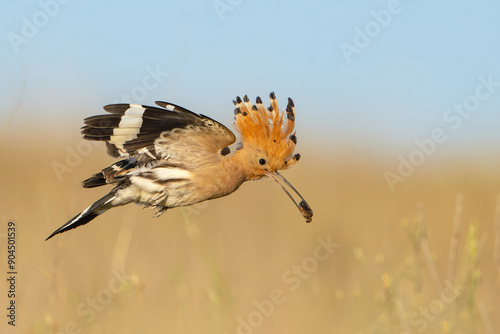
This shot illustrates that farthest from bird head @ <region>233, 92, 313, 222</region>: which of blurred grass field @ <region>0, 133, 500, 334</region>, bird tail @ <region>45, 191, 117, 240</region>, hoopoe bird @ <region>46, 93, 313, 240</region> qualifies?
bird tail @ <region>45, 191, 117, 240</region>

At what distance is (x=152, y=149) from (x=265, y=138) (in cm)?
52

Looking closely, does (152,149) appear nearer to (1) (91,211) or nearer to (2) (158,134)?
(2) (158,134)

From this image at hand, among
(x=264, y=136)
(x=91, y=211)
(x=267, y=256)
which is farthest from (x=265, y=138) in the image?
(x=267, y=256)

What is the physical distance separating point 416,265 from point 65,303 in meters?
1.48

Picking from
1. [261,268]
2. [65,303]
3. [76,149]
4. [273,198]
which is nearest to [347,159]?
[273,198]

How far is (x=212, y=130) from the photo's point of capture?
9.80 feet

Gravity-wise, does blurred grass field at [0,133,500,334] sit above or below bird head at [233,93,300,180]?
below

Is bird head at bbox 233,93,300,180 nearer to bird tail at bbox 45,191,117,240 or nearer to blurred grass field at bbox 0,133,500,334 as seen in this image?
blurred grass field at bbox 0,133,500,334

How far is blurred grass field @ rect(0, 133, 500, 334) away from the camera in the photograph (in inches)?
99.1

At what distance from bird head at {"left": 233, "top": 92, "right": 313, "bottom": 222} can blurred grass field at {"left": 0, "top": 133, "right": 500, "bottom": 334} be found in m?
0.35

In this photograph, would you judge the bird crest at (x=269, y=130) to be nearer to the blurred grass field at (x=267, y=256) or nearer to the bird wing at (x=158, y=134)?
the bird wing at (x=158, y=134)

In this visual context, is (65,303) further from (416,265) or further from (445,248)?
(445,248)

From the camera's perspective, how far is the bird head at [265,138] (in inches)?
118

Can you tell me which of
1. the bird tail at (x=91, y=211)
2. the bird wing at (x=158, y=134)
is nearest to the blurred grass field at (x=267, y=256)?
the bird tail at (x=91, y=211)
